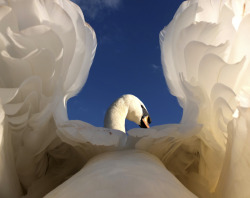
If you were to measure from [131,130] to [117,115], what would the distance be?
1682mm

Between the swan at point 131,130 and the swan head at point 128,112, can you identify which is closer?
the swan at point 131,130

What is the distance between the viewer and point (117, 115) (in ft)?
7.70

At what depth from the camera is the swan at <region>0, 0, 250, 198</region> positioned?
62cm

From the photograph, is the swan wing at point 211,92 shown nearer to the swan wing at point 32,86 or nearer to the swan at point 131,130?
the swan at point 131,130

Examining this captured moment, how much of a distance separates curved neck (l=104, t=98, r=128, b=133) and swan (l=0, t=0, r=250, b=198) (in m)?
1.41

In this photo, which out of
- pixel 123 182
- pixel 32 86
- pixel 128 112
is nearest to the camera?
pixel 123 182

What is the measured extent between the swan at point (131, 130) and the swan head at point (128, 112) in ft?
5.11

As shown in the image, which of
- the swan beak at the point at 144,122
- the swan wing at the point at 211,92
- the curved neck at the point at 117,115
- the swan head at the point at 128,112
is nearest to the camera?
the swan wing at the point at 211,92

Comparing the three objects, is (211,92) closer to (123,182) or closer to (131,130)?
(131,130)

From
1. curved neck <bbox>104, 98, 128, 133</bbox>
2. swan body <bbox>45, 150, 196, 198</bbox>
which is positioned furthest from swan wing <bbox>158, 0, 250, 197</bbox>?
curved neck <bbox>104, 98, 128, 133</bbox>

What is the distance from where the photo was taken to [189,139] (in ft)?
2.32

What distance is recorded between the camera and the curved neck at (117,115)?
2214 mm

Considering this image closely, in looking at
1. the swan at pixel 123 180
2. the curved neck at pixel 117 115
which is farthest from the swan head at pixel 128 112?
the swan at pixel 123 180

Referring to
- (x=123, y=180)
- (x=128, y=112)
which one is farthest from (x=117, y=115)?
(x=123, y=180)
